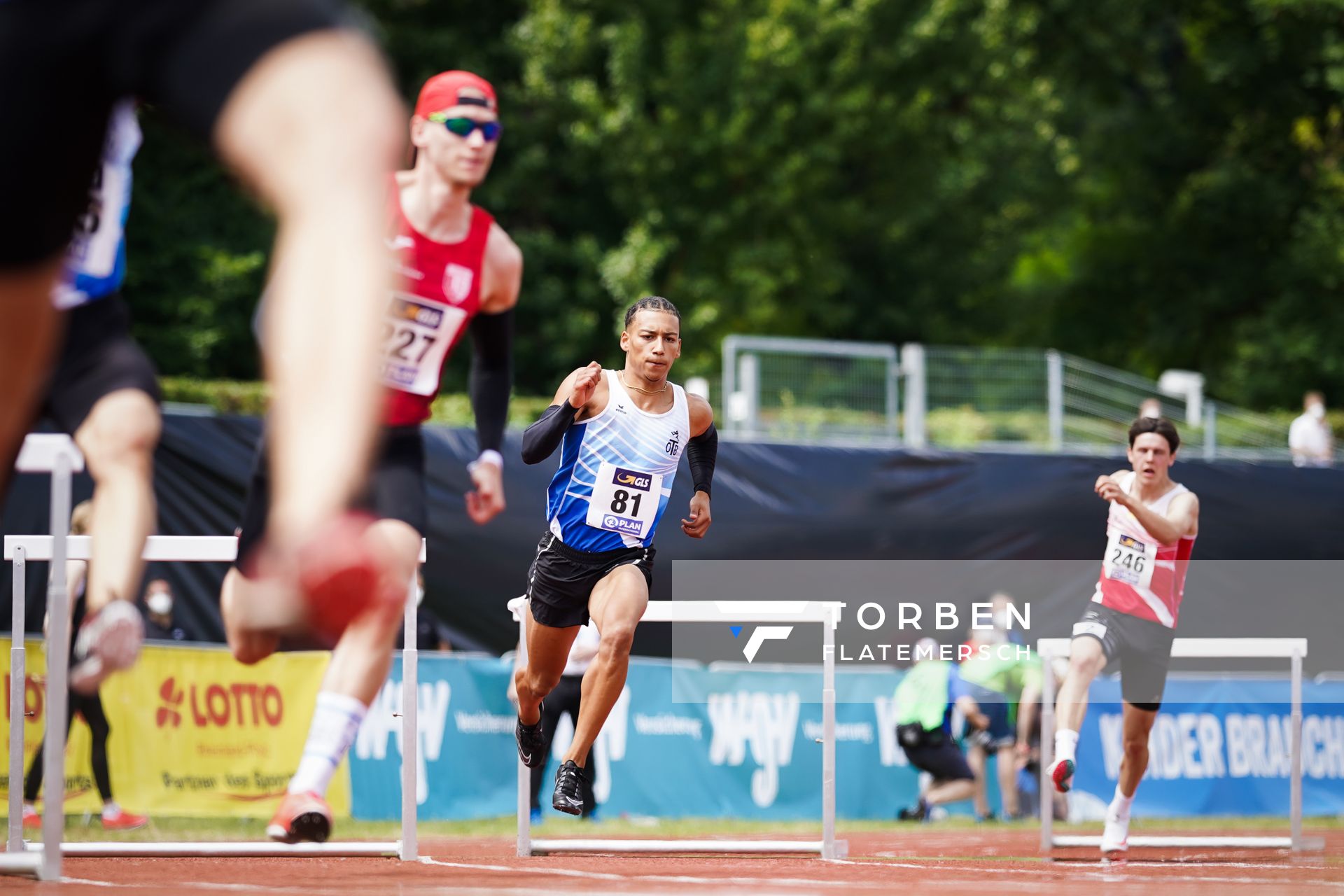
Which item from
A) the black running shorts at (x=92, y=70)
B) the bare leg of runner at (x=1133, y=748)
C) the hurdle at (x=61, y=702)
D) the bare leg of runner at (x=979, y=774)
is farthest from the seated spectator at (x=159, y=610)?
the black running shorts at (x=92, y=70)

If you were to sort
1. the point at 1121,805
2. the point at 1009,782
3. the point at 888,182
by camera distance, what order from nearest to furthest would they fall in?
1. the point at 1121,805
2. the point at 1009,782
3. the point at 888,182

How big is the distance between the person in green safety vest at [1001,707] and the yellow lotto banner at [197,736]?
5434 mm

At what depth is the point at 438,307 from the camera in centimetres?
579

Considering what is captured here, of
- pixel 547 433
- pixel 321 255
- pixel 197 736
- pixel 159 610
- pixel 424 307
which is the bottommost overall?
pixel 197 736

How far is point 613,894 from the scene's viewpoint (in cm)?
614

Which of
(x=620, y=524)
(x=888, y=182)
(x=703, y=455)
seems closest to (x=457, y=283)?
(x=620, y=524)

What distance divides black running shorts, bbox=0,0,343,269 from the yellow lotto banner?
9.43 m

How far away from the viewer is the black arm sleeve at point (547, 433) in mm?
7367

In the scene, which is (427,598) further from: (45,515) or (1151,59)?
(1151,59)

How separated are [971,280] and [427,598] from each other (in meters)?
21.5

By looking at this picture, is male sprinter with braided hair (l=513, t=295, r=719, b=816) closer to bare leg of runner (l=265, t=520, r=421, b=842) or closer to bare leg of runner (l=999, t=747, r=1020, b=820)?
bare leg of runner (l=265, t=520, r=421, b=842)

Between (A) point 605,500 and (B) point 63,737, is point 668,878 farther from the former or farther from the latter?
(B) point 63,737

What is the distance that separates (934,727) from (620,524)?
266 inches

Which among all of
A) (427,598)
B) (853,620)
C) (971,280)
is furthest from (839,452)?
(971,280)
